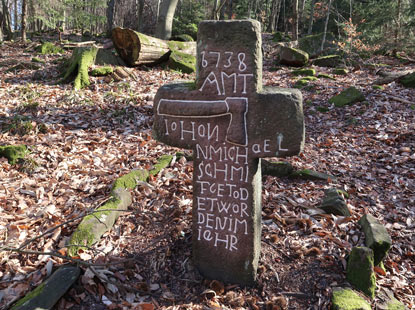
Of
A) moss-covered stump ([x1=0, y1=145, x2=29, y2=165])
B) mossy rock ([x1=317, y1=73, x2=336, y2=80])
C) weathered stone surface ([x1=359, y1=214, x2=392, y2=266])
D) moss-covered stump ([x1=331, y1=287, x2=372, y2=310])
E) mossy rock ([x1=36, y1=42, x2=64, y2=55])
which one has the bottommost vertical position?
moss-covered stump ([x1=331, y1=287, x2=372, y2=310])

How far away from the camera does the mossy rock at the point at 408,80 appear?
810cm

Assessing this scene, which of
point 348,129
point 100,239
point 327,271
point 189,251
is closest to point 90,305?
point 100,239

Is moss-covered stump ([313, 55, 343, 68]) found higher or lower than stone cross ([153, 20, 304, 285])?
higher

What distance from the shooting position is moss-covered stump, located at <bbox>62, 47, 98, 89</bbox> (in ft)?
24.7

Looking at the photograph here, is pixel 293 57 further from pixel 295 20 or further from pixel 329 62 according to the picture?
pixel 295 20

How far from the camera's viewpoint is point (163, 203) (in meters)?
3.79

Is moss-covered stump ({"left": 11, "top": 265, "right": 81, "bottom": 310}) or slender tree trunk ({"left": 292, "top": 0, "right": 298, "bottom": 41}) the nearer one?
moss-covered stump ({"left": 11, "top": 265, "right": 81, "bottom": 310})

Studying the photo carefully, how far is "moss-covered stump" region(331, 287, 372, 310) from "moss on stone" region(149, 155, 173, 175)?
2.70 meters

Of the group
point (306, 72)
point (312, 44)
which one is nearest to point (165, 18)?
point (306, 72)

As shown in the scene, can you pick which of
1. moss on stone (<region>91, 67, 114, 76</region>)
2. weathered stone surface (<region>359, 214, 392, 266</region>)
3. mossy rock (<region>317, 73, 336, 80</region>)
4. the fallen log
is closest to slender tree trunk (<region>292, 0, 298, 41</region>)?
mossy rock (<region>317, 73, 336, 80</region>)

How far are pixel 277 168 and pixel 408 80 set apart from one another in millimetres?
6063

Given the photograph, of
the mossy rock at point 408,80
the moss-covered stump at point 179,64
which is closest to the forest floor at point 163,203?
the mossy rock at point 408,80

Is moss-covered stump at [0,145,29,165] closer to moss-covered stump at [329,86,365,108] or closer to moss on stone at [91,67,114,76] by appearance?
moss on stone at [91,67,114,76]

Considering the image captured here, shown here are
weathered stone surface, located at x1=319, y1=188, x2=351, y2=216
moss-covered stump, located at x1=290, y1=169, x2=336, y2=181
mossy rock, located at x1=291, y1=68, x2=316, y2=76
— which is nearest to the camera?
weathered stone surface, located at x1=319, y1=188, x2=351, y2=216
